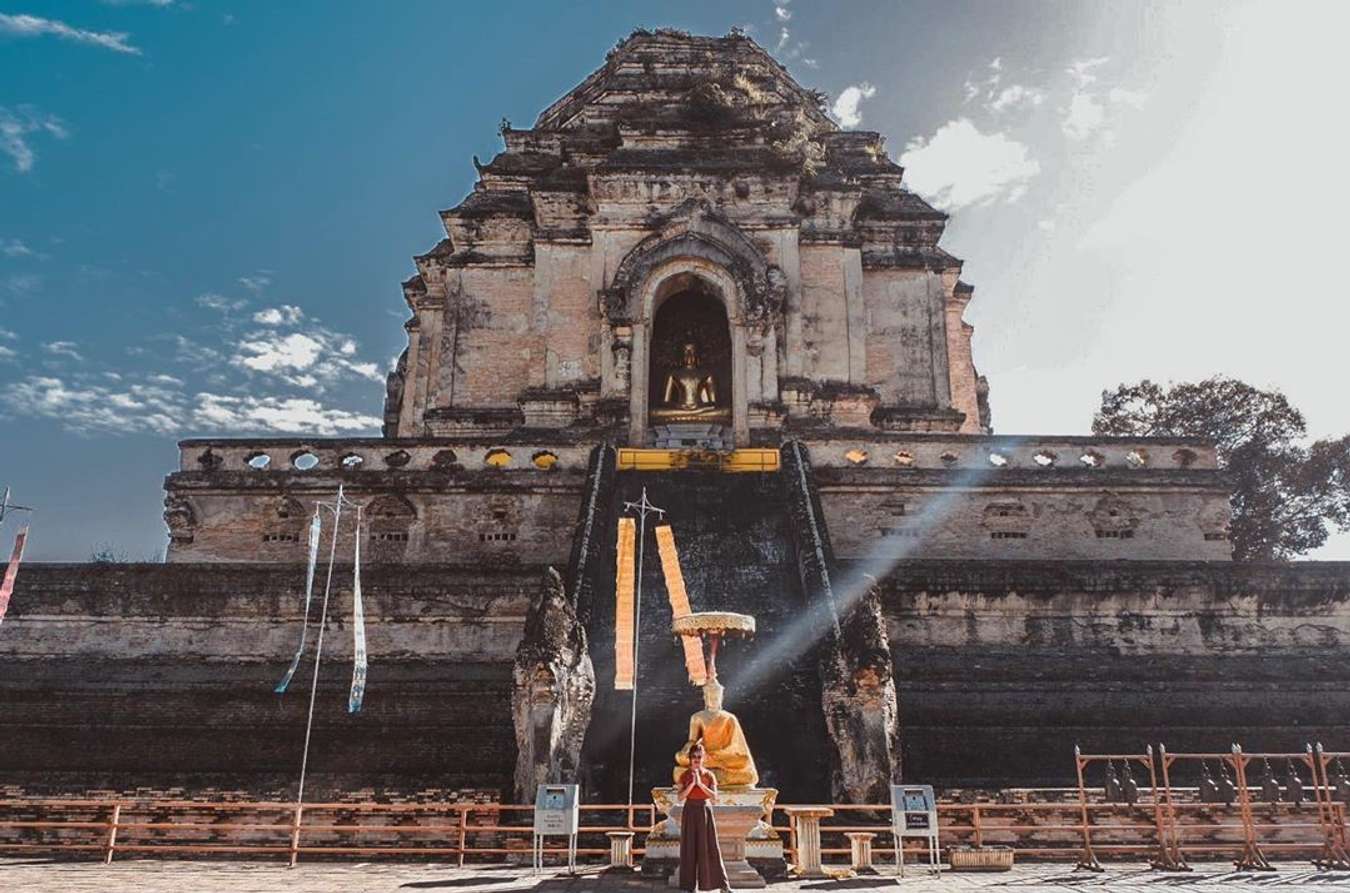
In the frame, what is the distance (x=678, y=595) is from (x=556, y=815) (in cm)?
471

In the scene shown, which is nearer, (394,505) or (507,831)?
(507,831)

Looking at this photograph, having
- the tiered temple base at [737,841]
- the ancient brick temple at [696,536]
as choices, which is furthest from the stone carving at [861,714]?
the tiered temple base at [737,841]

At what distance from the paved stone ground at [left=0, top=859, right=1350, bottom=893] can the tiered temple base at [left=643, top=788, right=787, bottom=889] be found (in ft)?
0.78

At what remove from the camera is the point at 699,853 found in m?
8.01

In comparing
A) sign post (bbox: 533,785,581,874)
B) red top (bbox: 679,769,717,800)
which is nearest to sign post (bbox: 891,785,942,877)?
red top (bbox: 679,769,717,800)

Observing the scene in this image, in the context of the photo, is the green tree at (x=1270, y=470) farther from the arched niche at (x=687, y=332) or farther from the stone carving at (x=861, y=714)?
the stone carving at (x=861, y=714)

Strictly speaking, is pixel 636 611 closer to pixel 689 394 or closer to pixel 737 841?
pixel 737 841

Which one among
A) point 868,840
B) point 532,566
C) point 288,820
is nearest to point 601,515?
point 532,566

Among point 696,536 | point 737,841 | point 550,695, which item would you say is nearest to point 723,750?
point 737,841

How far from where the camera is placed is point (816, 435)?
19.4 m

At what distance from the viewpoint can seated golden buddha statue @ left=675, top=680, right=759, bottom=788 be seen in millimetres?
9656

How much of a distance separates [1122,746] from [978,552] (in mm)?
5633

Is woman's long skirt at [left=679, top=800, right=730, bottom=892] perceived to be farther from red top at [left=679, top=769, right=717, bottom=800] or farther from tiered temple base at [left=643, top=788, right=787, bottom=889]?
tiered temple base at [left=643, top=788, right=787, bottom=889]

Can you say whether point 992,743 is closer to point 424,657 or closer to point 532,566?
point 532,566
